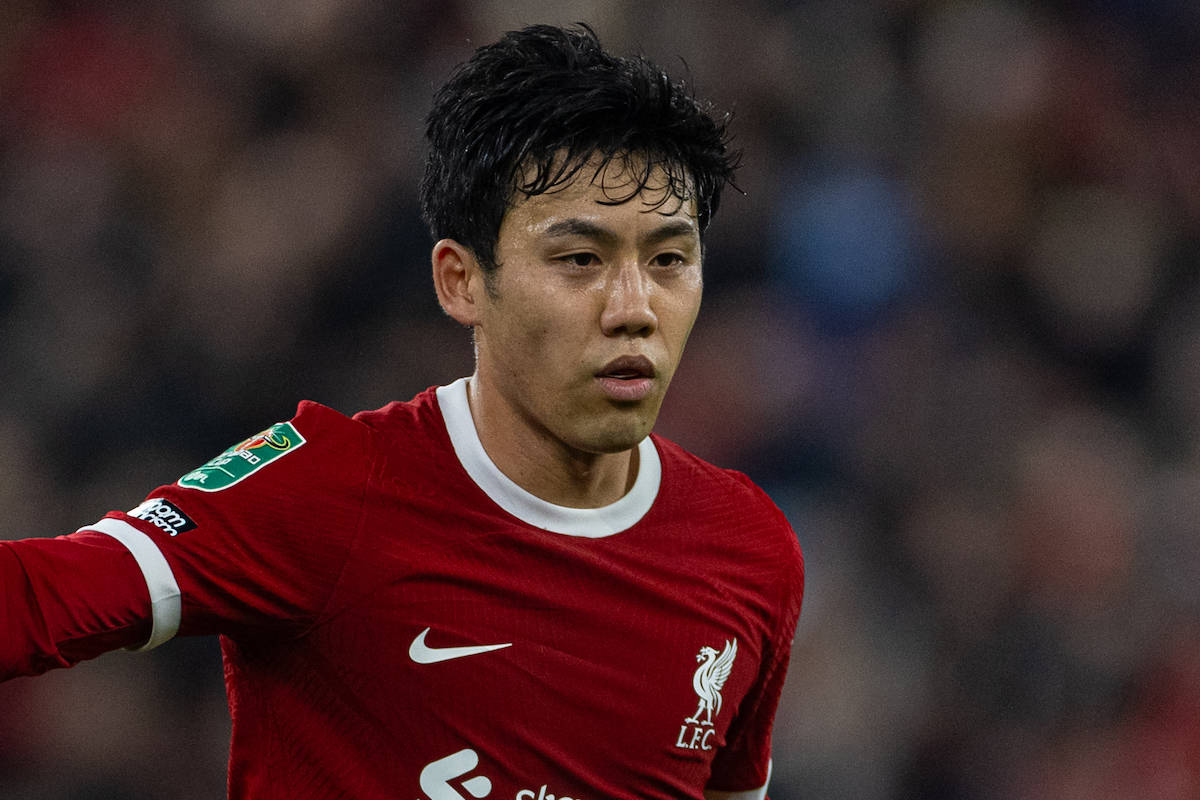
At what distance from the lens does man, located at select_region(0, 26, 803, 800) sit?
6.01 feet

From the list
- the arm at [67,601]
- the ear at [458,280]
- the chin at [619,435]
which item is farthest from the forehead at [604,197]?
the arm at [67,601]

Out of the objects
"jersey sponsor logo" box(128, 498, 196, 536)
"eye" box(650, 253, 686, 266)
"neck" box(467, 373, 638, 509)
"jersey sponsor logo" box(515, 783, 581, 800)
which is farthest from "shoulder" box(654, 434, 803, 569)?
"jersey sponsor logo" box(128, 498, 196, 536)

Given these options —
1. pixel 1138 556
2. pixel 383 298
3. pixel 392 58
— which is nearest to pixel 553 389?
pixel 383 298

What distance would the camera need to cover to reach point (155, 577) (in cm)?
168

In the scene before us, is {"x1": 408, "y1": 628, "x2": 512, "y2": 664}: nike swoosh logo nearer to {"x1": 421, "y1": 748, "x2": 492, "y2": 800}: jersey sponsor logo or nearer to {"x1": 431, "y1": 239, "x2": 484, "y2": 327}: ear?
{"x1": 421, "y1": 748, "x2": 492, "y2": 800}: jersey sponsor logo

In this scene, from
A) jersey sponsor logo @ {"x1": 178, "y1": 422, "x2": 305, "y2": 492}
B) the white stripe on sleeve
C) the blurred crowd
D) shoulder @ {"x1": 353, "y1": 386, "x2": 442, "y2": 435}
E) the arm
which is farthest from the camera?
the blurred crowd

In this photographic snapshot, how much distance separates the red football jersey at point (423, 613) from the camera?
1.75 m

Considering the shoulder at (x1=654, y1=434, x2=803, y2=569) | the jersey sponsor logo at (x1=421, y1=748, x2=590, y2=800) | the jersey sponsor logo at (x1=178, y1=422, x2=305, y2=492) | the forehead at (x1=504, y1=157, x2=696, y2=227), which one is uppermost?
the forehead at (x1=504, y1=157, x2=696, y2=227)

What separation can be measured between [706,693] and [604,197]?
0.79 metres

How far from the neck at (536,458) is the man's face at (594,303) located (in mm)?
57

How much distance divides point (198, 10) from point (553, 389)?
299 centimetres

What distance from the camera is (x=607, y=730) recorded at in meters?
2.02

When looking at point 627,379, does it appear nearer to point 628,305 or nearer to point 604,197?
point 628,305

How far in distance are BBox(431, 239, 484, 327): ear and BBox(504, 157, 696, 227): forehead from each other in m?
0.13
